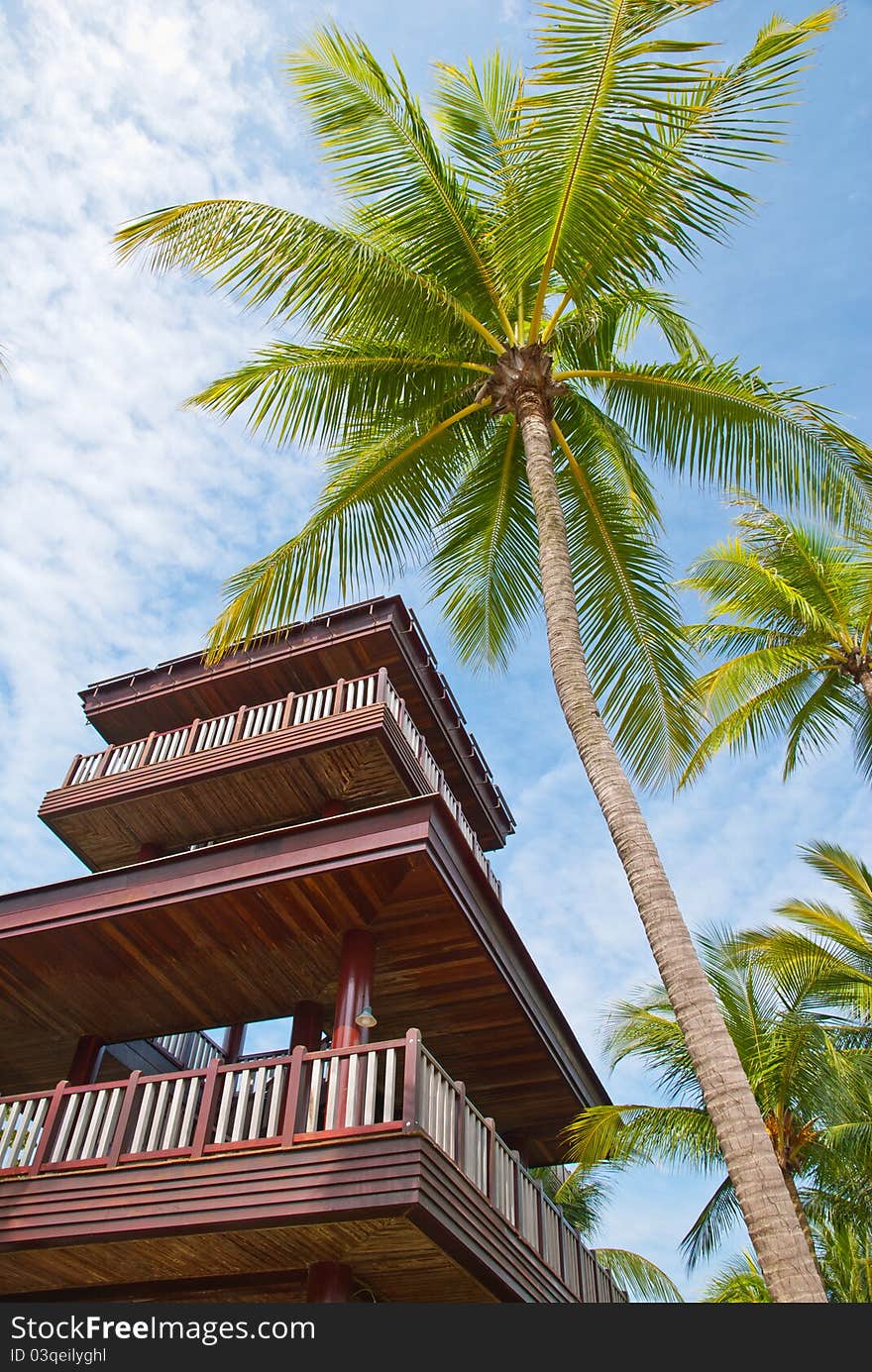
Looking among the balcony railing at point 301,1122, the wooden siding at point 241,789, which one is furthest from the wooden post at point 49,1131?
the wooden siding at point 241,789

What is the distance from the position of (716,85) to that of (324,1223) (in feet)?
34.8

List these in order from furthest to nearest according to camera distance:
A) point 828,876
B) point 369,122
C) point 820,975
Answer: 1. point 828,876
2. point 820,975
3. point 369,122

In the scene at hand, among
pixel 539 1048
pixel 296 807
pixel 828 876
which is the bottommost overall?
pixel 539 1048

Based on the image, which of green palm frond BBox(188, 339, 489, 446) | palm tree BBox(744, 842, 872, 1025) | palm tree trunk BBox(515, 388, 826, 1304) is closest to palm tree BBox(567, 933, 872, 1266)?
palm tree BBox(744, 842, 872, 1025)

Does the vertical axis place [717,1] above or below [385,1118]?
above

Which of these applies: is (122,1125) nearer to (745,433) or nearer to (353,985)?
(353,985)

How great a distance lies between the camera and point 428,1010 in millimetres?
12477

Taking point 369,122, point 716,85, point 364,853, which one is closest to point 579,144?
point 716,85

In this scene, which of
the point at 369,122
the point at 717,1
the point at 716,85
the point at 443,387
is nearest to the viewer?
the point at 717,1

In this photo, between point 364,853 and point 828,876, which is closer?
point 364,853

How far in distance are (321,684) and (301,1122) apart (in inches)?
369

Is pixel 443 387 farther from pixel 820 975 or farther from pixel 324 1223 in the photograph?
pixel 820 975

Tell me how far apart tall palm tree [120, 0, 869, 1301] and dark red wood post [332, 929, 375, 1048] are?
3.77 meters

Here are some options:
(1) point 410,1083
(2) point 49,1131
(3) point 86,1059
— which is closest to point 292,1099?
(1) point 410,1083
